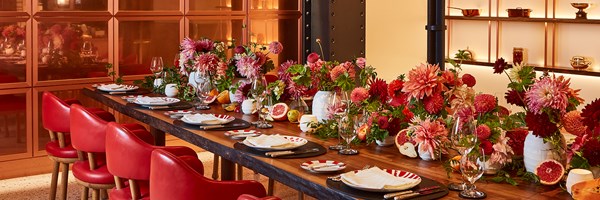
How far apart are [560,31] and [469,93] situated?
453cm

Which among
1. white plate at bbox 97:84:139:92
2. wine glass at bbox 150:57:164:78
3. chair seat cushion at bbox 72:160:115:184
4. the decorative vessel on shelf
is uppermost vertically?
the decorative vessel on shelf

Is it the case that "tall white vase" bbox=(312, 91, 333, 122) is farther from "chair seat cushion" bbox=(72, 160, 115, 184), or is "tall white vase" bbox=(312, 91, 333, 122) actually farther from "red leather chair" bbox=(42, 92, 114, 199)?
"red leather chair" bbox=(42, 92, 114, 199)

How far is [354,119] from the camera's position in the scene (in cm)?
317

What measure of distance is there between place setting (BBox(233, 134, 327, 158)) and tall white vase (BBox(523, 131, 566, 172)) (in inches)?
31.7

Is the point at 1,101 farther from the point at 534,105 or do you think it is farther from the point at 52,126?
the point at 534,105

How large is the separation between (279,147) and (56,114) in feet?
5.96

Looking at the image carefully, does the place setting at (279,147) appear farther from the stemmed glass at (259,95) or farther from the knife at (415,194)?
the knife at (415,194)

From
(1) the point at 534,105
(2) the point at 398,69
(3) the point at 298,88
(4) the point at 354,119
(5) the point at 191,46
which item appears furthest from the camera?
(2) the point at 398,69

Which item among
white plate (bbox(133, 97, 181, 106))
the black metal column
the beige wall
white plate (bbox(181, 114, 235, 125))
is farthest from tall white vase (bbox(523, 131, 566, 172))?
the beige wall

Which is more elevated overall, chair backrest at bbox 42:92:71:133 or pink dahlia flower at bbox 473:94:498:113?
pink dahlia flower at bbox 473:94:498:113

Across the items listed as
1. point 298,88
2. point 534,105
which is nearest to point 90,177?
point 298,88

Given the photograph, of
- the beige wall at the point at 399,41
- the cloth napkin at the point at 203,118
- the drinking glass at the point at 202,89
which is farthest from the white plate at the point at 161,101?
the beige wall at the point at 399,41

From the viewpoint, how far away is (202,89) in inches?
177

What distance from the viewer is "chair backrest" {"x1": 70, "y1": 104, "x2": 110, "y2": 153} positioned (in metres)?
3.99
